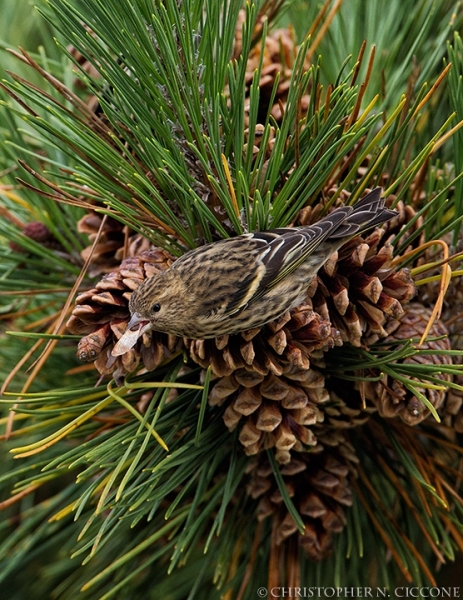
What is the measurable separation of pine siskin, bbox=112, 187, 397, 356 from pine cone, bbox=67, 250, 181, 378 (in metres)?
0.03

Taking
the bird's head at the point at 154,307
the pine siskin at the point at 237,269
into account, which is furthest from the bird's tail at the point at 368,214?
the bird's head at the point at 154,307

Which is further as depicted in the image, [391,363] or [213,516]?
[213,516]

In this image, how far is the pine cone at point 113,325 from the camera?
3.10 ft

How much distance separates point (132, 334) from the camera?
945 millimetres

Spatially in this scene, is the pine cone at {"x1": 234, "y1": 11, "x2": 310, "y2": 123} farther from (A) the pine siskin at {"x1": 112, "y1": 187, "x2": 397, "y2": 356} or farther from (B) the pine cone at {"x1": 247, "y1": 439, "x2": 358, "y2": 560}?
(B) the pine cone at {"x1": 247, "y1": 439, "x2": 358, "y2": 560}

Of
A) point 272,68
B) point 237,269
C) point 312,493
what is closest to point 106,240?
point 237,269

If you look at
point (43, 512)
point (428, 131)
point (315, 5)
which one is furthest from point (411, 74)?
point (43, 512)

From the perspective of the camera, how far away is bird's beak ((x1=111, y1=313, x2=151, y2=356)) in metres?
0.92

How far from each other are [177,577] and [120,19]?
1072 mm

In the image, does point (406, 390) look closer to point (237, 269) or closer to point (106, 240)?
point (237, 269)

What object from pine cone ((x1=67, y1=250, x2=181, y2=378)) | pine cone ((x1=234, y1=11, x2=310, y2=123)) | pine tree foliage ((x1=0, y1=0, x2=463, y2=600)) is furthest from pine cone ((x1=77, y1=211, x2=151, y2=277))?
pine cone ((x1=234, y1=11, x2=310, y2=123))

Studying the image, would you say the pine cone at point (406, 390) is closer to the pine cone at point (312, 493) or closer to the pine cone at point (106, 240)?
the pine cone at point (312, 493)

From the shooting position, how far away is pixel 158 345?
1.03m

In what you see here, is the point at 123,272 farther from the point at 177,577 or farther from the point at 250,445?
the point at 177,577
